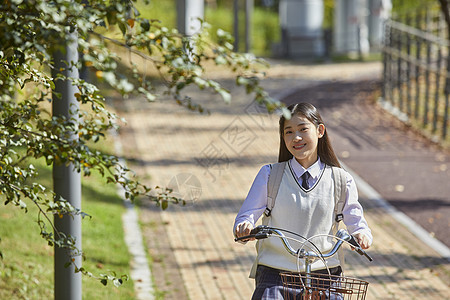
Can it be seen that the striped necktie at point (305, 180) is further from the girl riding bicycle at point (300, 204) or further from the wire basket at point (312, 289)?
the wire basket at point (312, 289)

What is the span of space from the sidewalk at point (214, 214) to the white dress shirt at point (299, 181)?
2.89 m

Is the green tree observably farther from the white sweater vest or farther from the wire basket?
the wire basket

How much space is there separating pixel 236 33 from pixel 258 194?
17.4 m

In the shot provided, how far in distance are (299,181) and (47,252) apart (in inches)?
160

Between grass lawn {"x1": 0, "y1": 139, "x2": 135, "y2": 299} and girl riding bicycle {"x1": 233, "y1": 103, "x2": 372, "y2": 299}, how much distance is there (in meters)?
2.68

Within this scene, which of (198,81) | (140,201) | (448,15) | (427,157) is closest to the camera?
(198,81)

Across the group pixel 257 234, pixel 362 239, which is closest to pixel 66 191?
pixel 257 234

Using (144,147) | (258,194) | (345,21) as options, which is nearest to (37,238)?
(258,194)

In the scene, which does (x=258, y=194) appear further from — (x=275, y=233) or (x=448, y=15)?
(x=448, y=15)

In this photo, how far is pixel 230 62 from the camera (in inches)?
148

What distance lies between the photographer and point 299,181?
410cm

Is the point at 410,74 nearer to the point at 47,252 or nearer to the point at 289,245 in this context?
the point at 47,252

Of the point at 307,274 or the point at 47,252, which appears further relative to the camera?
the point at 47,252

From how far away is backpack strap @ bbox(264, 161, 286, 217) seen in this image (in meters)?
4.07
